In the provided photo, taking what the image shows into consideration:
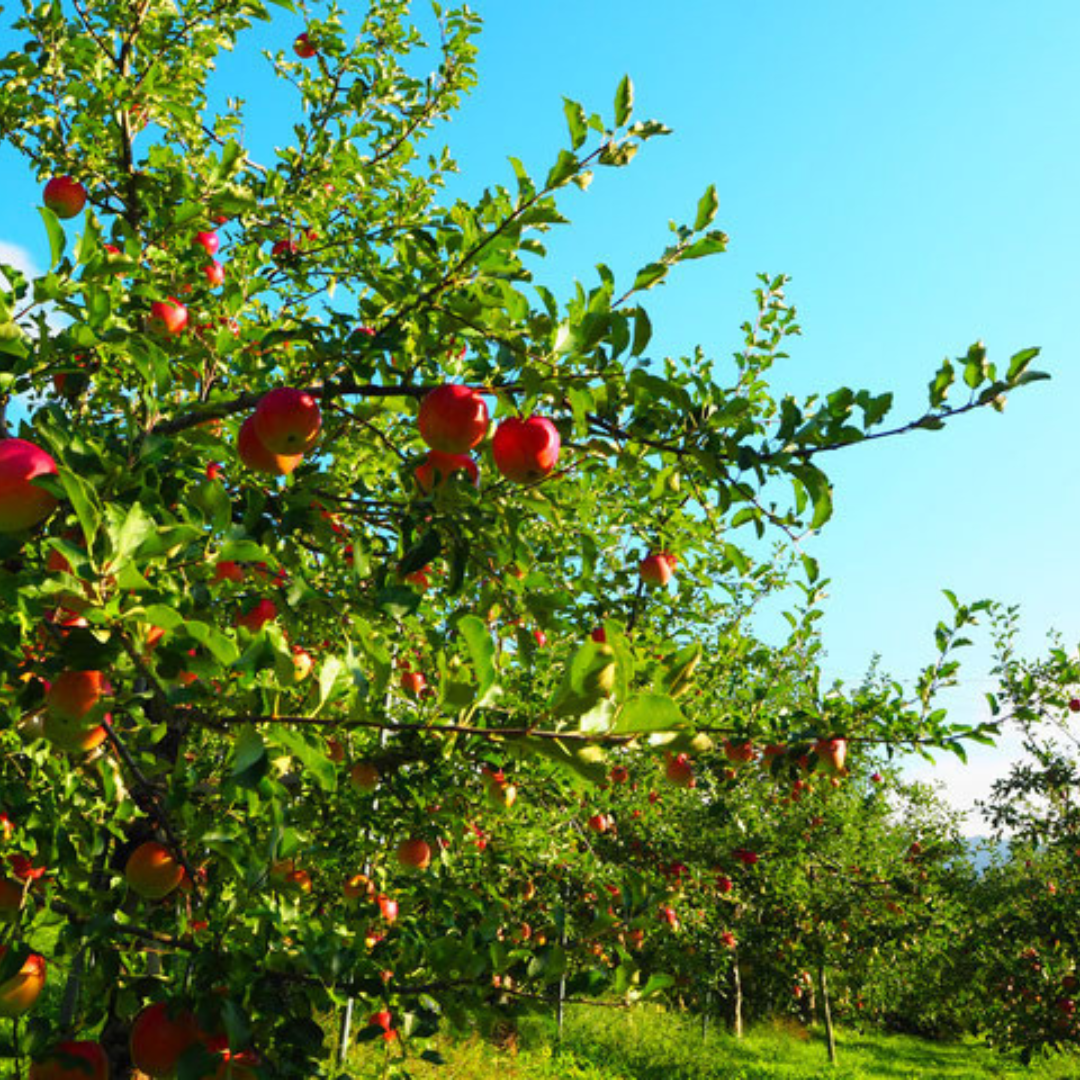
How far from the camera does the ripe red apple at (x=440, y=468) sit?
80.0 inches

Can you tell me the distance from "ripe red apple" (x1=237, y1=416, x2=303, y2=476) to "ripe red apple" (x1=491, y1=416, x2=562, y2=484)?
1.88ft

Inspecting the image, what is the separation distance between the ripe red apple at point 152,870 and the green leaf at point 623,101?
239cm

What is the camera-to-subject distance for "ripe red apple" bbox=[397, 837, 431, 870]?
395cm

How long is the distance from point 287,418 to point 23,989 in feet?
5.58

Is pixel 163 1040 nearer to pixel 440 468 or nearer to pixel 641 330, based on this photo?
pixel 440 468

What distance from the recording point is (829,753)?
10.7ft

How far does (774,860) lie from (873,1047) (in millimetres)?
8934

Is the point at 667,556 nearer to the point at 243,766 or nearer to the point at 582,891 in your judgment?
the point at 243,766

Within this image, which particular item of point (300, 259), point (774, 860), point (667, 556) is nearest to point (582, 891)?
point (774, 860)

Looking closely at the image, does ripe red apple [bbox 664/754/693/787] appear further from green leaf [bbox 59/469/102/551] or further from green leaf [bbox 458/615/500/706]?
green leaf [bbox 59/469/102/551]

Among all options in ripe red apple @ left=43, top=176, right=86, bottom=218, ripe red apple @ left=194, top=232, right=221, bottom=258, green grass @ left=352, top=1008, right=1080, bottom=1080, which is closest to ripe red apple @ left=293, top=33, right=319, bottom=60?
ripe red apple @ left=194, top=232, right=221, bottom=258

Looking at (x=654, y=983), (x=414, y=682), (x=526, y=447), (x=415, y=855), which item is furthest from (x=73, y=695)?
(x=415, y=855)

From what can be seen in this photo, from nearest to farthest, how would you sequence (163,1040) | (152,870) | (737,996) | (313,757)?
(313,757)
(163,1040)
(152,870)
(737,996)

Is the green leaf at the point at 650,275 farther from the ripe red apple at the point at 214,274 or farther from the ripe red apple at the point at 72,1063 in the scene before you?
the ripe red apple at the point at 214,274
